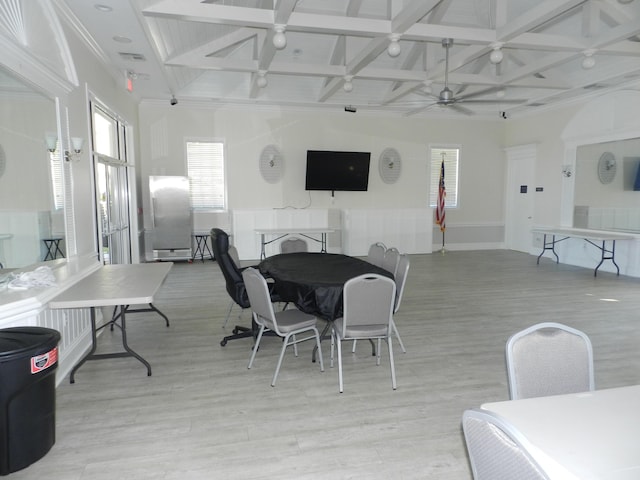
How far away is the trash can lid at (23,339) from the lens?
2.14m

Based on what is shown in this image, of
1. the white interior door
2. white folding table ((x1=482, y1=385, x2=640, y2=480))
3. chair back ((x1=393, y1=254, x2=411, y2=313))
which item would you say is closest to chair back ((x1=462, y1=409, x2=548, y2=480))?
white folding table ((x1=482, y1=385, x2=640, y2=480))

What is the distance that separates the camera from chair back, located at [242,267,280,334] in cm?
310

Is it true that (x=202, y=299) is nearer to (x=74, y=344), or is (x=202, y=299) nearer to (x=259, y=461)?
(x=74, y=344)

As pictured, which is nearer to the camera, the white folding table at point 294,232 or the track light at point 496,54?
the track light at point 496,54

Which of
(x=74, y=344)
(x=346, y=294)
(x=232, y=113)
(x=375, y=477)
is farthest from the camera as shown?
(x=232, y=113)

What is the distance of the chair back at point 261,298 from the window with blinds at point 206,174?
19.5ft

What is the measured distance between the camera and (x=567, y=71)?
25.5 ft

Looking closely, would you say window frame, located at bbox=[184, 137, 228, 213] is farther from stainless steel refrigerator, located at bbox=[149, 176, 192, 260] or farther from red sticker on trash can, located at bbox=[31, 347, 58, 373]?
red sticker on trash can, located at bbox=[31, 347, 58, 373]

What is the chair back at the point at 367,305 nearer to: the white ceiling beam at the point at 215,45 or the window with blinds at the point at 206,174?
the white ceiling beam at the point at 215,45

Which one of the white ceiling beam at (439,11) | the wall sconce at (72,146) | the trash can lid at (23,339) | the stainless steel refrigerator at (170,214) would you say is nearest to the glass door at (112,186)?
the wall sconce at (72,146)

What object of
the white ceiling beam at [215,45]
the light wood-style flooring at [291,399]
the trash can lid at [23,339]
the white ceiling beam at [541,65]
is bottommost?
the light wood-style flooring at [291,399]

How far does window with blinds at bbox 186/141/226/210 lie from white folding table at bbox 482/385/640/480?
8.14 metres

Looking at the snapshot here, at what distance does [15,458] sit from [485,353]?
3542mm

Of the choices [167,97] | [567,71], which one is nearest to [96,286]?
[167,97]
